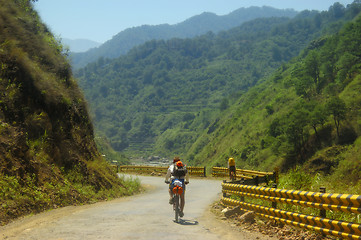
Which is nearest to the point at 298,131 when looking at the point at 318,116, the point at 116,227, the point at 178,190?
the point at 318,116

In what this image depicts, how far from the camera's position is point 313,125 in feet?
219

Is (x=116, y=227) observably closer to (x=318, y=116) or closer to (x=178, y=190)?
(x=178, y=190)

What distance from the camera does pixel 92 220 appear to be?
33.4ft

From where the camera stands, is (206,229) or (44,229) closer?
(44,229)

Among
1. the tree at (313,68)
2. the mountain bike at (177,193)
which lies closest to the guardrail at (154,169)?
the mountain bike at (177,193)

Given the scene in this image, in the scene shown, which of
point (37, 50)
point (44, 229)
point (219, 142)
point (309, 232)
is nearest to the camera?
point (309, 232)

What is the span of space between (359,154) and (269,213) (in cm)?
4903

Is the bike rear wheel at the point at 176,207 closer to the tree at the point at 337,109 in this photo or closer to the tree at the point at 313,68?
the tree at the point at 337,109

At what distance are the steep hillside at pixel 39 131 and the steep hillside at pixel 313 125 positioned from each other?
30174mm

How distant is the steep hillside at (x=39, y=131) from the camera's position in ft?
39.1

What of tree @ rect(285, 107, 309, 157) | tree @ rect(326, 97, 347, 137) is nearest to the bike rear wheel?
tree @ rect(326, 97, 347, 137)

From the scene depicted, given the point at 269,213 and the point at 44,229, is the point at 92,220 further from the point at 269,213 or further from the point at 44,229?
the point at 269,213

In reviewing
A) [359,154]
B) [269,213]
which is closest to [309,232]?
[269,213]

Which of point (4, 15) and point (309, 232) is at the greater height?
point (4, 15)
